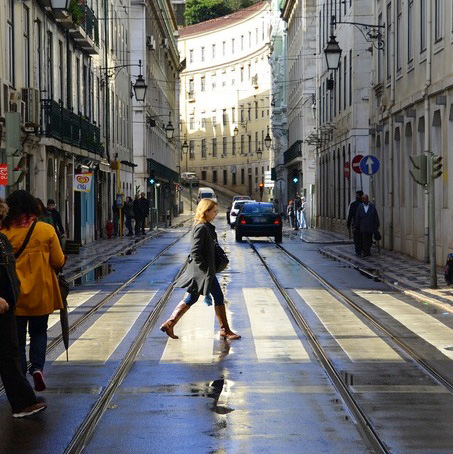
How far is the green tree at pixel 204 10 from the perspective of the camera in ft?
465

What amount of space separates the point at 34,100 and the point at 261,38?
298ft

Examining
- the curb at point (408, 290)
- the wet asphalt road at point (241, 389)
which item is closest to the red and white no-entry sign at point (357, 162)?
the curb at point (408, 290)

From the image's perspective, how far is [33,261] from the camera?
10086 mm

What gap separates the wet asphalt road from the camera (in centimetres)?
833

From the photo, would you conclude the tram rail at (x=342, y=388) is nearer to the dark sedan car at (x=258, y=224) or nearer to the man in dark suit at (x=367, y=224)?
the man in dark suit at (x=367, y=224)

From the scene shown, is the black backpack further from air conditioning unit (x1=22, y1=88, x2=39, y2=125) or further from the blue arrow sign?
the blue arrow sign

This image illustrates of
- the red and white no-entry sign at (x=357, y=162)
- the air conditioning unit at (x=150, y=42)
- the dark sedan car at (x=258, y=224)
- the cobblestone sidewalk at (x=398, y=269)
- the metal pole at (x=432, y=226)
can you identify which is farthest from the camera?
the air conditioning unit at (x=150, y=42)

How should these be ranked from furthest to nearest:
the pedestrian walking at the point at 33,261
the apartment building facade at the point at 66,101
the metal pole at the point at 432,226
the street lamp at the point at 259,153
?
the street lamp at the point at 259,153 < the apartment building facade at the point at 66,101 < the metal pole at the point at 432,226 < the pedestrian walking at the point at 33,261

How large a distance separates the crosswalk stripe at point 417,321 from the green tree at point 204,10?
405 ft

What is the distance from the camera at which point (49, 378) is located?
11227 mm

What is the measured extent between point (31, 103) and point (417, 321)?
19.3m

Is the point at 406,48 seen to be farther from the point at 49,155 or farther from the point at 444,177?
the point at 49,155

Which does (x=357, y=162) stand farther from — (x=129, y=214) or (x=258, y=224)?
(x=129, y=214)

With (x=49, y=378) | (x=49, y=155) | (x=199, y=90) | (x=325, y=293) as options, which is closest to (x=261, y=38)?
(x=199, y=90)
